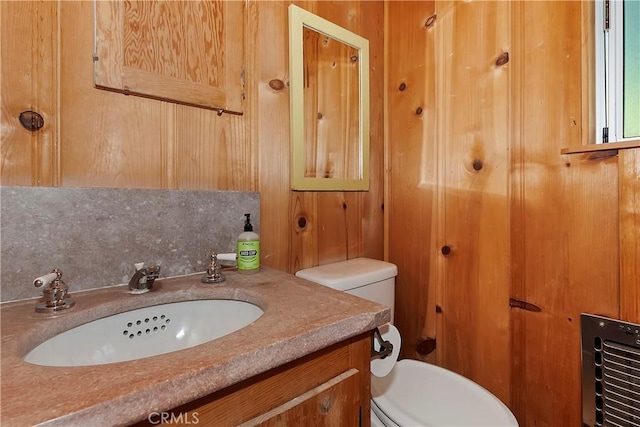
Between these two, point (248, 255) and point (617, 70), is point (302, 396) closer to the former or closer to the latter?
point (248, 255)

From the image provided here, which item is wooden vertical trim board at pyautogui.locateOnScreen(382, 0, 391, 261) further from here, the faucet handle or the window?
the faucet handle

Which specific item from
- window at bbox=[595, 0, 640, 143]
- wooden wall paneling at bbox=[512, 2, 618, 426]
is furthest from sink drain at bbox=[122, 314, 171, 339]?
window at bbox=[595, 0, 640, 143]

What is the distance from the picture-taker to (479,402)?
2.94ft

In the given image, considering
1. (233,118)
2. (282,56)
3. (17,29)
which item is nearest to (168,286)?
(233,118)

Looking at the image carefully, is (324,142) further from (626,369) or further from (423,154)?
(626,369)

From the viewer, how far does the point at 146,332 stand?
2.15 feet

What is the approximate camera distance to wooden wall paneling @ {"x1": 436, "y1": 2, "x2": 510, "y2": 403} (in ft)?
3.45

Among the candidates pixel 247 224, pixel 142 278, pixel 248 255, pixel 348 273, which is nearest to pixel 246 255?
pixel 248 255

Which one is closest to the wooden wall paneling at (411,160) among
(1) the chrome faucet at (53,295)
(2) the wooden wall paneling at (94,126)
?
(2) the wooden wall paneling at (94,126)

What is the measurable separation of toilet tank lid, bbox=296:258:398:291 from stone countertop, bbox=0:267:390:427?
0.29 meters

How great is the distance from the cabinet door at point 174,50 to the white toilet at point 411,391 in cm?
67

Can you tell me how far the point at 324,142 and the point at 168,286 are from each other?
0.74 m

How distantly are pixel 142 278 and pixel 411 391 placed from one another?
93cm

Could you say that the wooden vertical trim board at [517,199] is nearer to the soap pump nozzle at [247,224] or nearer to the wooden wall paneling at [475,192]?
the wooden wall paneling at [475,192]
